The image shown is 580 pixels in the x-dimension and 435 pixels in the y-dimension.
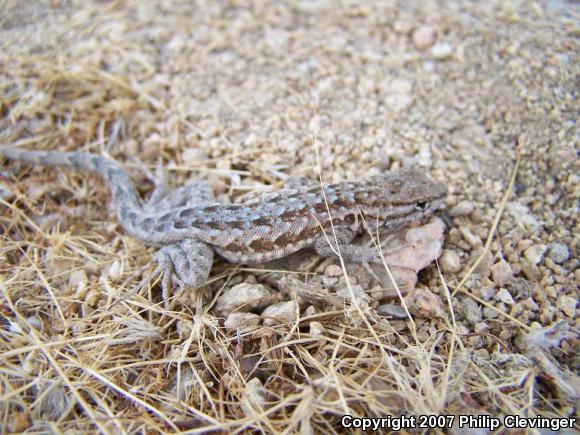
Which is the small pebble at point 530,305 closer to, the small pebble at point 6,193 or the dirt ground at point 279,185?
the dirt ground at point 279,185

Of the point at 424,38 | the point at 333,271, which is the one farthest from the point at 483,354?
the point at 424,38

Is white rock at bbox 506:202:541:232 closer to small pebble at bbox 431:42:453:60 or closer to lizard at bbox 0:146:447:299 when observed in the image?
lizard at bbox 0:146:447:299

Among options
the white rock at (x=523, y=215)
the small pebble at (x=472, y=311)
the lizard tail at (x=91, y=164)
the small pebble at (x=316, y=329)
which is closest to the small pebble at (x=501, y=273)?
the small pebble at (x=472, y=311)

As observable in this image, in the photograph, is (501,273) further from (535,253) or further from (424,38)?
(424,38)

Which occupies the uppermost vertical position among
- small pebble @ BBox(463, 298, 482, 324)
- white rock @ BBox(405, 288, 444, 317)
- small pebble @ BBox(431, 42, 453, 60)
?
small pebble @ BBox(431, 42, 453, 60)

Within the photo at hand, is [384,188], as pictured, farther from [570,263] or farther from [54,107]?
[54,107]

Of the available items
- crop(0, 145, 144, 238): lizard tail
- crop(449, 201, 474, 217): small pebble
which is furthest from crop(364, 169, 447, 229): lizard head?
crop(0, 145, 144, 238): lizard tail

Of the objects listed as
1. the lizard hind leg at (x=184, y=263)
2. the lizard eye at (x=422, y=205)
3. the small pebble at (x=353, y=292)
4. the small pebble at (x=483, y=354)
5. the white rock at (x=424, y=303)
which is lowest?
the small pebble at (x=483, y=354)
